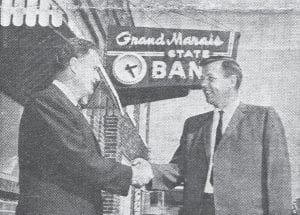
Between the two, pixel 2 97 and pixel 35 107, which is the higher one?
pixel 2 97

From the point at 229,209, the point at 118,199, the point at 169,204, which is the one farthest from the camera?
the point at 169,204

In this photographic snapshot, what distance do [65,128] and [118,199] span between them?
171 inches

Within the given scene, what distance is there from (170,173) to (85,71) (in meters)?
0.87

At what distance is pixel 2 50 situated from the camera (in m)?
4.51

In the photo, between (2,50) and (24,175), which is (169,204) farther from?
(24,175)

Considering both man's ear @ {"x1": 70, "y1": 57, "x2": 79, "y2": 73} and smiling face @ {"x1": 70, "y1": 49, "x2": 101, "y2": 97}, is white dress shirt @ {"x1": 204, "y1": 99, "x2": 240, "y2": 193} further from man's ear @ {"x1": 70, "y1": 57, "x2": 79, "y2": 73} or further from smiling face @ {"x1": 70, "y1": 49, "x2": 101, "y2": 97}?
man's ear @ {"x1": 70, "y1": 57, "x2": 79, "y2": 73}

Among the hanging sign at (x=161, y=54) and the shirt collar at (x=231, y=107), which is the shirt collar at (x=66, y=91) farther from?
the hanging sign at (x=161, y=54)

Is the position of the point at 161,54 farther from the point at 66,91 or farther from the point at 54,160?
the point at 54,160

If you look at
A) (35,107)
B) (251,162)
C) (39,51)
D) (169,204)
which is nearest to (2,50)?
(39,51)

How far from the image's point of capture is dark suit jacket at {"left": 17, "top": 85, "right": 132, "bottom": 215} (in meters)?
2.18

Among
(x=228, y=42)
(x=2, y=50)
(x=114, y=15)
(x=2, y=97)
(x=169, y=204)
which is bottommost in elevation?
(x=169, y=204)

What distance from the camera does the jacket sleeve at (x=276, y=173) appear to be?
2.50 meters

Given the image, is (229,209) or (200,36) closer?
(229,209)

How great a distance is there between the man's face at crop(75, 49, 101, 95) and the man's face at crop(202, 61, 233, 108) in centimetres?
69
